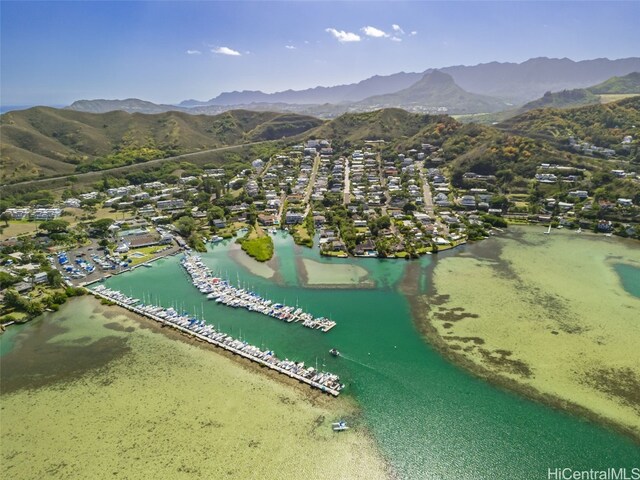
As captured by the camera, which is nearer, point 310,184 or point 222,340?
point 222,340

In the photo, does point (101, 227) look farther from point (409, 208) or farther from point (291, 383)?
point (409, 208)

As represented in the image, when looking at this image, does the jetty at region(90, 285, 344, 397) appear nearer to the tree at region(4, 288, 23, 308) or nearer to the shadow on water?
the shadow on water

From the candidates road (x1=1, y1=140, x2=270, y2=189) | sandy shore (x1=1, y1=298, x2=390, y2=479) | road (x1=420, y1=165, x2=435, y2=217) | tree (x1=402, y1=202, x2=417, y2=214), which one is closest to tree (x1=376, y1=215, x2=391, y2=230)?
tree (x1=402, y1=202, x2=417, y2=214)

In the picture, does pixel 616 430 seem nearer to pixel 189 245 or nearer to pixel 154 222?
pixel 189 245

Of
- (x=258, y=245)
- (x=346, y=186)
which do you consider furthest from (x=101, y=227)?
(x=346, y=186)

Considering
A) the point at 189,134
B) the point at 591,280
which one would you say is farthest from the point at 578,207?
the point at 189,134

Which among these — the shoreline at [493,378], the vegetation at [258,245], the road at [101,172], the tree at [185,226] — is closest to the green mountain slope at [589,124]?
the vegetation at [258,245]
